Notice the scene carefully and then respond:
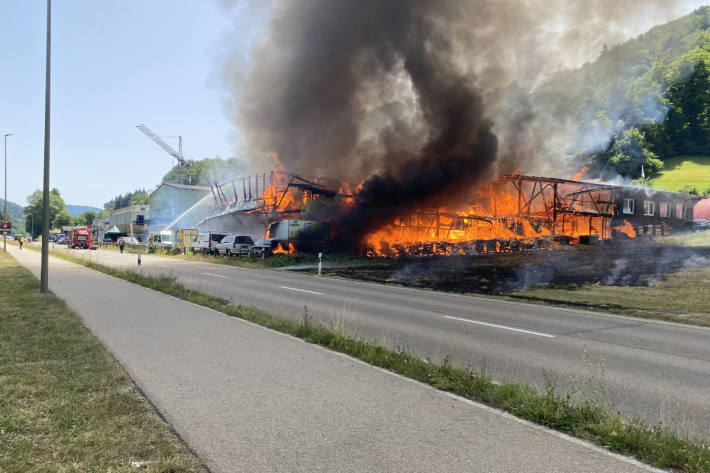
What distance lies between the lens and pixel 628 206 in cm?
3297

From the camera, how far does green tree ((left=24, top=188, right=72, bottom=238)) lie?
97.2m

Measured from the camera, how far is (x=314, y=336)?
664cm

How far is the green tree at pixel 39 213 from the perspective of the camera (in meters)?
97.2

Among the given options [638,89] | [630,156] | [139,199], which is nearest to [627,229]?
[638,89]

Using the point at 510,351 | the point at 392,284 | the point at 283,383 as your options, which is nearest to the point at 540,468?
the point at 283,383

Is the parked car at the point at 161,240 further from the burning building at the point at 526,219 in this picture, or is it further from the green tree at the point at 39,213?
the green tree at the point at 39,213

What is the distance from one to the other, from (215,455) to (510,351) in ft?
15.0

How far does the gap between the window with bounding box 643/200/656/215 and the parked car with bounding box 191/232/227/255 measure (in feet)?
101

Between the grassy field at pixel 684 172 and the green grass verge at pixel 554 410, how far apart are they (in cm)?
6160

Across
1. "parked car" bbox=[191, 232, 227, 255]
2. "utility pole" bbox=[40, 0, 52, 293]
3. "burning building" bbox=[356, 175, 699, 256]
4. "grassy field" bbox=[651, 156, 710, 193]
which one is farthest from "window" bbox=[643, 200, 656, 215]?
"utility pole" bbox=[40, 0, 52, 293]

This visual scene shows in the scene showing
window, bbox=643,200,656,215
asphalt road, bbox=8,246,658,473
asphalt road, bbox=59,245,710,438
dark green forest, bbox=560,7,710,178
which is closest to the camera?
asphalt road, bbox=8,246,658,473

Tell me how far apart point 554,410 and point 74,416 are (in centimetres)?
390

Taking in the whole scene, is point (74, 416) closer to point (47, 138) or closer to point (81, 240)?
point (47, 138)

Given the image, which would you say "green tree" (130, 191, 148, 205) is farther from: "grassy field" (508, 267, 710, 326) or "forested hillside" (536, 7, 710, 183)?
"grassy field" (508, 267, 710, 326)
